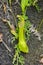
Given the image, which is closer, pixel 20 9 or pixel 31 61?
pixel 31 61

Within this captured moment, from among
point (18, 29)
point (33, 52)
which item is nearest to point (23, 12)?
point (18, 29)

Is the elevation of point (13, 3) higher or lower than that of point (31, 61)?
higher

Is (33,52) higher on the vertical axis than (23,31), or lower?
lower

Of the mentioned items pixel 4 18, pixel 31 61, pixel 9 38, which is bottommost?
pixel 31 61

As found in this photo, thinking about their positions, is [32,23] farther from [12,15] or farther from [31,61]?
[31,61]

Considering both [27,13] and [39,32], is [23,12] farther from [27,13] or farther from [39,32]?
[39,32]

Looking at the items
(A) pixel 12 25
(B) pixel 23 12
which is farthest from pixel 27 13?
(A) pixel 12 25

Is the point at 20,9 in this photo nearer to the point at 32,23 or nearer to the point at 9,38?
the point at 32,23
